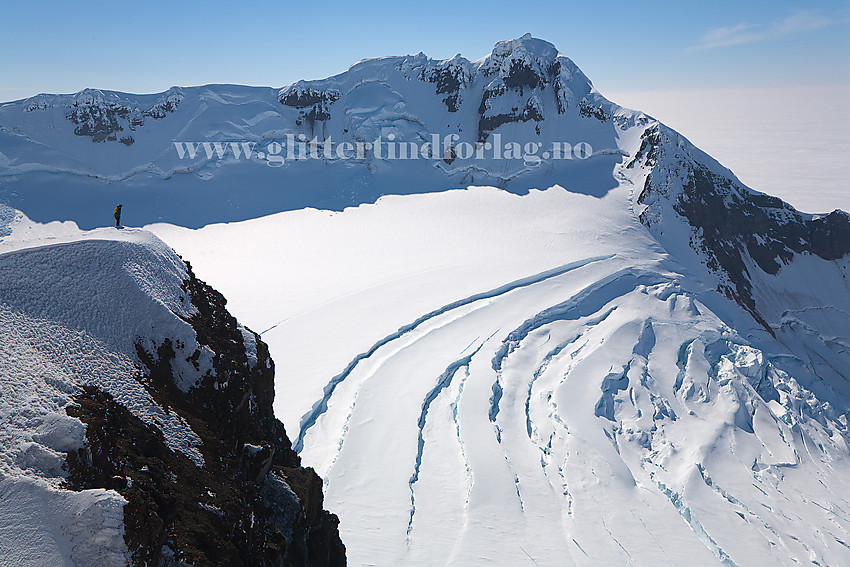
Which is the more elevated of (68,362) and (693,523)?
(68,362)

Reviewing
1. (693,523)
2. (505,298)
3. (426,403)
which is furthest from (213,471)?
(505,298)

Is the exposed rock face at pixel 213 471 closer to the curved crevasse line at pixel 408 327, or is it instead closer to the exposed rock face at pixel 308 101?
the curved crevasse line at pixel 408 327

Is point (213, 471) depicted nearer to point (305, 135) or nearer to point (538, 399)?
point (538, 399)

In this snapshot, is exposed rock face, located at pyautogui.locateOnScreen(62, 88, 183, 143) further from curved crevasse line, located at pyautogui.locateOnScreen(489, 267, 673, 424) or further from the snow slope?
the snow slope

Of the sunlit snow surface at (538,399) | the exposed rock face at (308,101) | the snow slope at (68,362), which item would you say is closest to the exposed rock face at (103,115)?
the exposed rock face at (308,101)

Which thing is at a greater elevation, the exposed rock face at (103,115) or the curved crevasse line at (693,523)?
the exposed rock face at (103,115)
